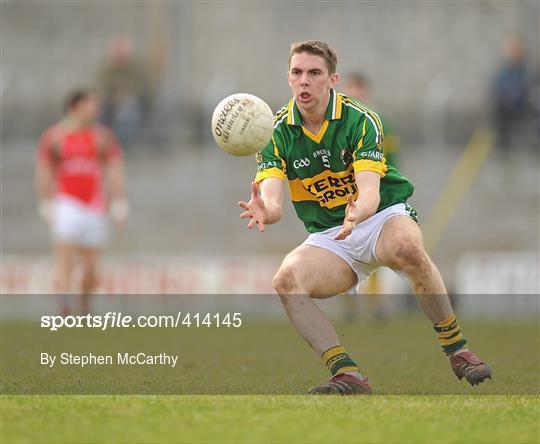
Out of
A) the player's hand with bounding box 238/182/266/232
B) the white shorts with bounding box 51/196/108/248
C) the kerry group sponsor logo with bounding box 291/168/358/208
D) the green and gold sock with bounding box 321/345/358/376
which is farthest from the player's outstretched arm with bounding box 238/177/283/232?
the white shorts with bounding box 51/196/108/248

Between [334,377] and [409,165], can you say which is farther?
[409,165]

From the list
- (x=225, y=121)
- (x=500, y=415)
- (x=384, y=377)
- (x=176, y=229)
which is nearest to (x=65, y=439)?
(x=500, y=415)

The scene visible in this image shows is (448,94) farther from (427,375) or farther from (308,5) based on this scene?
(427,375)

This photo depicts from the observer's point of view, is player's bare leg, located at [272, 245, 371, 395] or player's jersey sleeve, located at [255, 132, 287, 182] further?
player's jersey sleeve, located at [255, 132, 287, 182]

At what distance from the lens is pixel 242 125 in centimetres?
695

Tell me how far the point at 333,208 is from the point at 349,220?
36.5 inches

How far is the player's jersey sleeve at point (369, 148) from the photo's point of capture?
706 cm

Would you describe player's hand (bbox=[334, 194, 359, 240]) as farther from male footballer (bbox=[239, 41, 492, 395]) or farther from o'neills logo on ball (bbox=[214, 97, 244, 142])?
o'neills logo on ball (bbox=[214, 97, 244, 142])

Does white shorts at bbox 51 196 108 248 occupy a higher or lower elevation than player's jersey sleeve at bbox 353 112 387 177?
lower

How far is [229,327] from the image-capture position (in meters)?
14.3

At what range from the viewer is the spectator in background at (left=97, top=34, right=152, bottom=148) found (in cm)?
2142

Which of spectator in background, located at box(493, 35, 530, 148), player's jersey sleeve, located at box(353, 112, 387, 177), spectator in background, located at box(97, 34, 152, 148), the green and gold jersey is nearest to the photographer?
player's jersey sleeve, located at box(353, 112, 387, 177)

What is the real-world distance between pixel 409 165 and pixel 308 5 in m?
4.52

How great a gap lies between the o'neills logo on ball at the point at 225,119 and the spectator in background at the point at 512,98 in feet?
48.6
